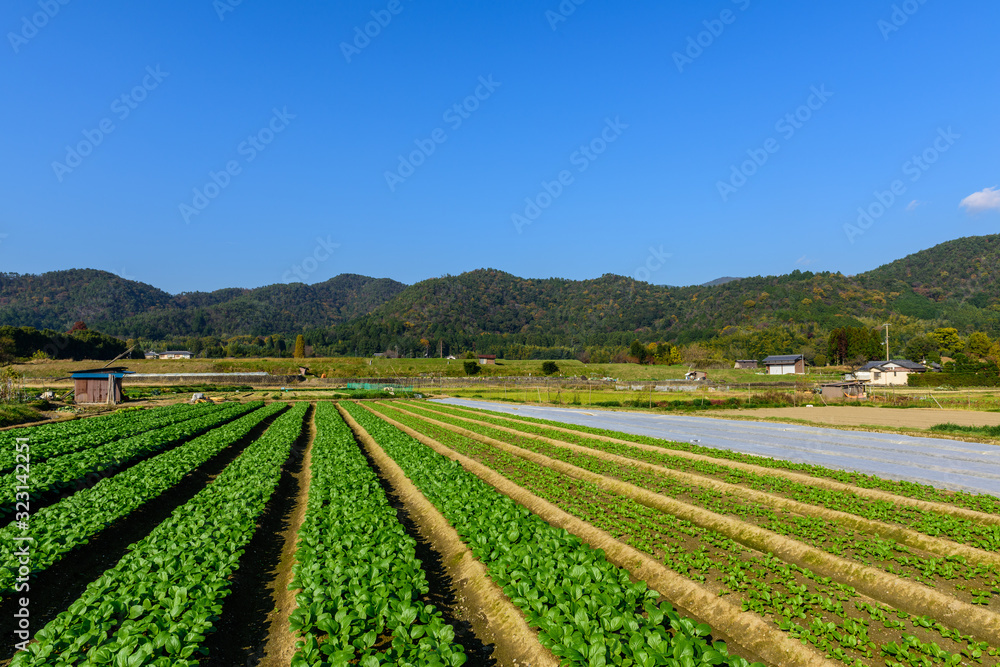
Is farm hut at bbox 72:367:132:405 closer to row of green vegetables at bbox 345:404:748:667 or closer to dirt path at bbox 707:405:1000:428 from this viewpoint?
row of green vegetables at bbox 345:404:748:667

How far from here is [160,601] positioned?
6207 millimetres

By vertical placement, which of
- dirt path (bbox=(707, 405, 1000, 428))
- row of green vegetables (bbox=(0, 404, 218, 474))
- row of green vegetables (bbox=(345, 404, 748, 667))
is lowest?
dirt path (bbox=(707, 405, 1000, 428))

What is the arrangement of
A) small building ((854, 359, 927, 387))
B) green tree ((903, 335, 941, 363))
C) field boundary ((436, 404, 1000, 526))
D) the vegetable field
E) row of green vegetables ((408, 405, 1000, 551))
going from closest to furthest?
the vegetable field
row of green vegetables ((408, 405, 1000, 551))
field boundary ((436, 404, 1000, 526))
small building ((854, 359, 927, 387))
green tree ((903, 335, 941, 363))

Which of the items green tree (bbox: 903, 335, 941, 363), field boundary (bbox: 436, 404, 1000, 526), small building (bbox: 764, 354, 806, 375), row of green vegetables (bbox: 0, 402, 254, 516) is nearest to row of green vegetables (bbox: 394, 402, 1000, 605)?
field boundary (bbox: 436, 404, 1000, 526)

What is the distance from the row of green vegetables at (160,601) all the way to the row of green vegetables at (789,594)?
6794 millimetres

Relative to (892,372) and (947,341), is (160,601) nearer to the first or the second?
(892,372)

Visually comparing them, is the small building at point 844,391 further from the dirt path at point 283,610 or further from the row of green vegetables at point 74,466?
the row of green vegetables at point 74,466

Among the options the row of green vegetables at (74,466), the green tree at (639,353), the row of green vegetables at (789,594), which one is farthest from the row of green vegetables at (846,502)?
the green tree at (639,353)

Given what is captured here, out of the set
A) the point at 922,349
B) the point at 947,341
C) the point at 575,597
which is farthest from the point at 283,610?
the point at 922,349

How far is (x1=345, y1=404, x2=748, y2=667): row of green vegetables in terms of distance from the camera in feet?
16.2

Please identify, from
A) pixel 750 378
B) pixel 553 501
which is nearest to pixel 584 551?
pixel 553 501

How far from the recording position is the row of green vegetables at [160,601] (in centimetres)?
504

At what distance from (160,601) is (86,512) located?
5568mm

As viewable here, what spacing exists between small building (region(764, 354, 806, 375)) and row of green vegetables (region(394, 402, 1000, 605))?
9867cm
